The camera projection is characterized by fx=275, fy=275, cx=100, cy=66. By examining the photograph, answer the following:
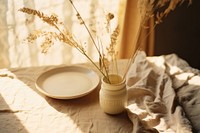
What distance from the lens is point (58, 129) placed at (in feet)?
3.24

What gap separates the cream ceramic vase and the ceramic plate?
0.14 meters

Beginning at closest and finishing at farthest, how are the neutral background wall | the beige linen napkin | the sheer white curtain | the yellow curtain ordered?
the beige linen napkin < the sheer white curtain < the yellow curtain < the neutral background wall

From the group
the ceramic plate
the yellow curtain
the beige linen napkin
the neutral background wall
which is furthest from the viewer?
the neutral background wall

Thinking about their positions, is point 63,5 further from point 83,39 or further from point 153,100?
point 153,100

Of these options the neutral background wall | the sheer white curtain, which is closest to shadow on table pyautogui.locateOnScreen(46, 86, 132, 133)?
the sheer white curtain

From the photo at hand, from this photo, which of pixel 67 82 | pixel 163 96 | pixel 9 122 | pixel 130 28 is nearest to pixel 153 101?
pixel 163 96

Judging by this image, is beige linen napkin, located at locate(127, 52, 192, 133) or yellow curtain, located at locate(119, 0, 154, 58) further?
yellow curtain, located at locate(119, 0, 154, 58)

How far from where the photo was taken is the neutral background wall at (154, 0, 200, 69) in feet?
7.62

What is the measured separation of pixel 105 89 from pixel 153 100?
227 millimetres

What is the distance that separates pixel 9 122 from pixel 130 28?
52.7 inches

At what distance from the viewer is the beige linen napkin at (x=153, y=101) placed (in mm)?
974

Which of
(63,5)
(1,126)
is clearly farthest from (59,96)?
(63,5)

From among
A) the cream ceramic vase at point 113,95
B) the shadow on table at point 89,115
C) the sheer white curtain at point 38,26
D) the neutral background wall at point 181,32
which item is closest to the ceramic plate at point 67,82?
the shadow on table at point 89,115

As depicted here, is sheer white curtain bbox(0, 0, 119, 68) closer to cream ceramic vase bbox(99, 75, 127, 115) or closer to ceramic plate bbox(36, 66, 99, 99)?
ceramic plate bbox(36, 66, 99, 99)
